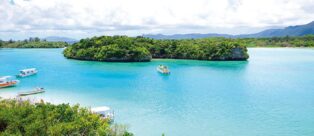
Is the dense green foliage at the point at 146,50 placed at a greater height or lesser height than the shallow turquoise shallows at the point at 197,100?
greater

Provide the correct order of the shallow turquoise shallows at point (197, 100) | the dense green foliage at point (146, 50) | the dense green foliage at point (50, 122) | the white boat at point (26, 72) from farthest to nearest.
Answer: the dense green foliage at point (146, 50) → the white boat at point (26, 72) → the shallow turquoise shallows at point (197, 100) → the dense green foliage at point (50, 122)

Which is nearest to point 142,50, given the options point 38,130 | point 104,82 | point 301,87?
point 104,82

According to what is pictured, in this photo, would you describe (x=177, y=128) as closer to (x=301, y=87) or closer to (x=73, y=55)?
(x=301, y=87)

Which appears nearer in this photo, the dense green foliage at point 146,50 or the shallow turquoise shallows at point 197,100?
the shallow turquoise shallows at point 197,100

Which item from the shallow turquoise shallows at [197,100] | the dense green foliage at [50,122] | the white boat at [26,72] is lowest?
the shallow turquoise shallows at [197,100]

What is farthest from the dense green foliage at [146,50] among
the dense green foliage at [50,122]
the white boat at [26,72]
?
the dense green foliage at [50,122]

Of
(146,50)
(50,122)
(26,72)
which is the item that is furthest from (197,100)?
(146,50)

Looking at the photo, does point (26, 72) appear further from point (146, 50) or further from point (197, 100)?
point (146, 50)

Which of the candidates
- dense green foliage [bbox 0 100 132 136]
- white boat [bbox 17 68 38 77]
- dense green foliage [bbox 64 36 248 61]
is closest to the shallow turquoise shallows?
white boat [bbox 17 68 38 77]

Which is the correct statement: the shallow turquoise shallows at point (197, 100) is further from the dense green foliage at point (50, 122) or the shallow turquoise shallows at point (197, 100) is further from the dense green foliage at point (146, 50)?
the dense green foliage at point (146, 50)
